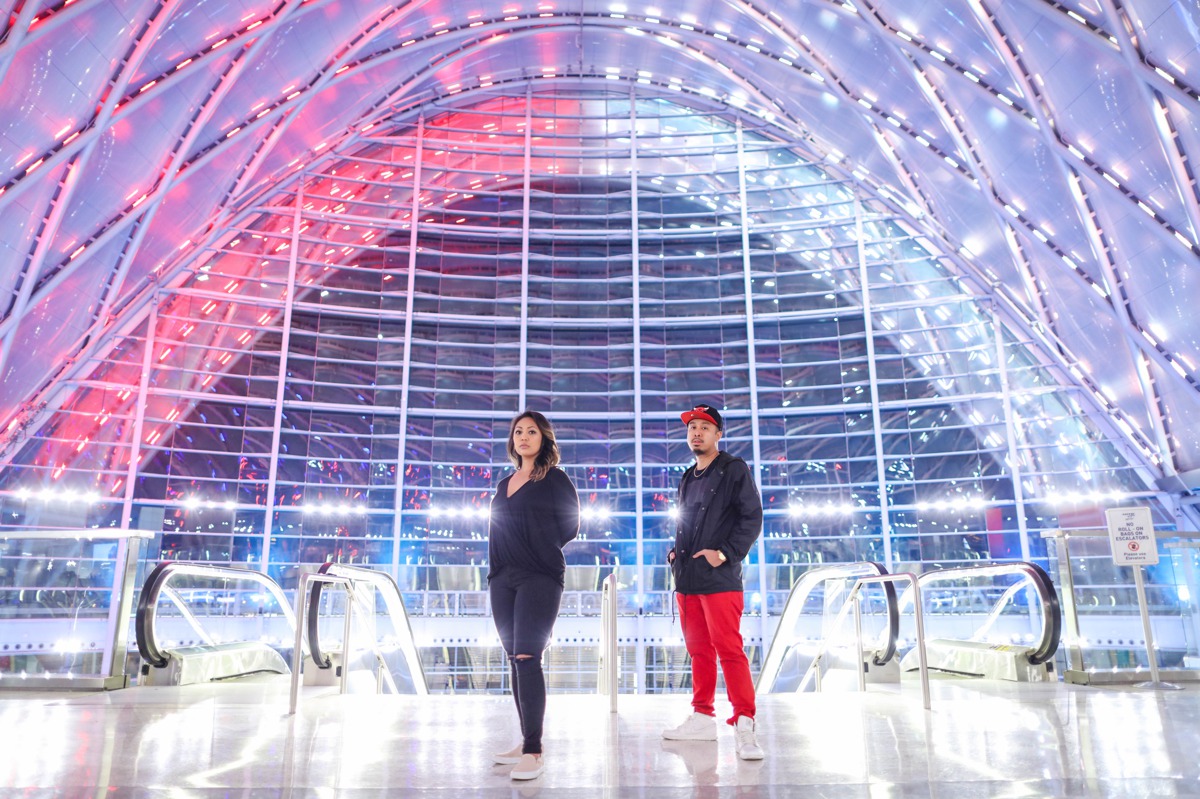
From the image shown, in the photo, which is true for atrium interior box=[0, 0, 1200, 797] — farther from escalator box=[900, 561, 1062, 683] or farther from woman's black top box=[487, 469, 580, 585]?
woman's black top box=[487, 469, 580, 585]

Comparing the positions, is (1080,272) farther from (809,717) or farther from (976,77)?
(809,717)

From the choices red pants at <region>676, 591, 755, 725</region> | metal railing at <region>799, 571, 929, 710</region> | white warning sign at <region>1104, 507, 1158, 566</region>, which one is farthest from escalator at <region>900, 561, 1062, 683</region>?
red pants at <region>676, 591, 755, 725</region>

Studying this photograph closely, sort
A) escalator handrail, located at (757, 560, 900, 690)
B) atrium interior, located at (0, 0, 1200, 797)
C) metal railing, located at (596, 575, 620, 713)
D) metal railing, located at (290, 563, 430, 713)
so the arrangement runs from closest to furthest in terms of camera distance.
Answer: metal railing, located at (596, 575, 620, 713) → metal railing, located at (290, 563, 430, 713) → escalator handrail, located at (757, 560, 900, 690) → atrium interior, located at (0, 0, 1200, 797)

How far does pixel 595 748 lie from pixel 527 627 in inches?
32.5

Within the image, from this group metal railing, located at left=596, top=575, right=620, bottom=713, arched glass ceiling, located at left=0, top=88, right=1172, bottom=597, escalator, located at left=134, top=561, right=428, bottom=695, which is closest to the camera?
metal railing, located at left=596, top=575, right=620, bottom=713

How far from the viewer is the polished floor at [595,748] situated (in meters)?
3.12

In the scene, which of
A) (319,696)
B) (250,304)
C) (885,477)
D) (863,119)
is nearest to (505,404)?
(250,304)

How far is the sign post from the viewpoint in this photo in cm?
719

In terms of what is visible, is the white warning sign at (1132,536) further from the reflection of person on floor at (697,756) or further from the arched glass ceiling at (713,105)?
the arched glass ceiling at (713,105)

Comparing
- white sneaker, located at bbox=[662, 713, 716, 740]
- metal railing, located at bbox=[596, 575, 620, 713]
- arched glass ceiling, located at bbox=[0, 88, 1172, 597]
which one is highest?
arched glass ceiling, located at bbox=[0, 88, 1172, 597]

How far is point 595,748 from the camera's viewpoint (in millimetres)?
4004

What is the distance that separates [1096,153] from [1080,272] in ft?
14.6

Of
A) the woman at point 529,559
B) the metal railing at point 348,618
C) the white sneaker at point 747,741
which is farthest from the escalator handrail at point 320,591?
the white sneaker at point 747,741

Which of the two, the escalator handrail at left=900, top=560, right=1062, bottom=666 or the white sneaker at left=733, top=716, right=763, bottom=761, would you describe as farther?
the escalator handrail at left=900, top=560, right=1062, bottom=666
